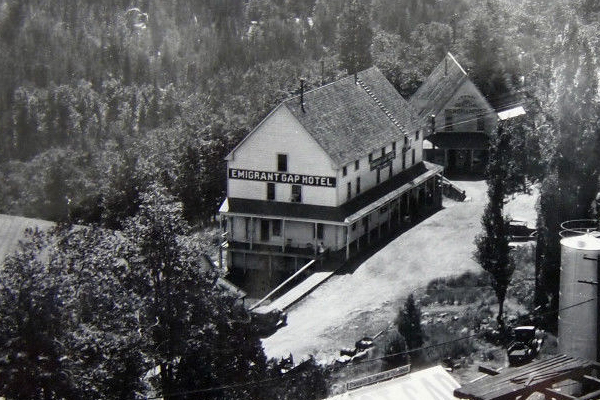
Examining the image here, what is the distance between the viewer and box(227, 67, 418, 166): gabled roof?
53781 mm

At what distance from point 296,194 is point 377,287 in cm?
771

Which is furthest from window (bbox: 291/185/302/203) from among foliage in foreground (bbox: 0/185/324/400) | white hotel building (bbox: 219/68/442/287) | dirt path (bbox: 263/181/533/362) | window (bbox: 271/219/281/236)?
foliage in foreground (bbox: 0/185/324/400)

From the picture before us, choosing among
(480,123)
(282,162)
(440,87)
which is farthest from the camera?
(440,87)

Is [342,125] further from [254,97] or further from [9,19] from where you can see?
[9,19]

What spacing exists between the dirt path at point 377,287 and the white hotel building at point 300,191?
7.92 feet

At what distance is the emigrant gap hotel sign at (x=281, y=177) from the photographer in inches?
2096

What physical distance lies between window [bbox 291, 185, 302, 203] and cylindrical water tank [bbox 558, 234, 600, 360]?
923 inches

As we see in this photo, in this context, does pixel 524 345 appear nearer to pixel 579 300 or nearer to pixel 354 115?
pixel 579 300

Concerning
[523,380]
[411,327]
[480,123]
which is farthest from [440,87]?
[523,380]

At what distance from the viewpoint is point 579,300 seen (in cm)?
3070

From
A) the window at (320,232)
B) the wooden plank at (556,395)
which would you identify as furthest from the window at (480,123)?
the wooden plank at (556,395)

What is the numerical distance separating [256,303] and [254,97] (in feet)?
90.8

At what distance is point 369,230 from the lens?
184 ft

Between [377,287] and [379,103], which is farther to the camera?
[379,103]
